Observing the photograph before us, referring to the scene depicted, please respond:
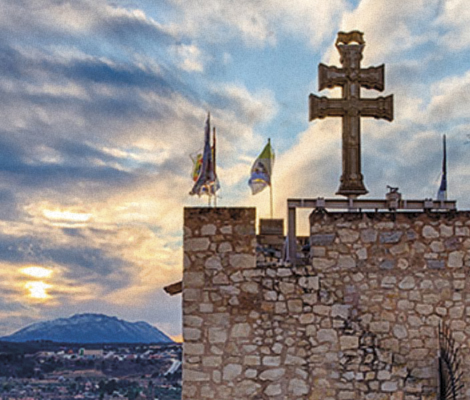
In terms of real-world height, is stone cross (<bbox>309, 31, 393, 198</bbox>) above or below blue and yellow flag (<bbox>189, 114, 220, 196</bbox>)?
above

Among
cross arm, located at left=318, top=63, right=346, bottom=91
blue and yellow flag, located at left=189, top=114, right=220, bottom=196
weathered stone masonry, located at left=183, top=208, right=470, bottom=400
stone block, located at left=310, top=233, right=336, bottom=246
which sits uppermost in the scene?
cross arm, located at left=318, top=63, right=346, bottom=91

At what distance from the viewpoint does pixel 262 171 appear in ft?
41.0

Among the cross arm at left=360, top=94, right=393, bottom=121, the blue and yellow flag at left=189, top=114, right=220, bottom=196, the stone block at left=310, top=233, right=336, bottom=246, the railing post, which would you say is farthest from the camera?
the cross arm at left=360, top=94, right=393, bottom=121

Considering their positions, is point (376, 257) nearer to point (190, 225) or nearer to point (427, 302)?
point (427, 302)

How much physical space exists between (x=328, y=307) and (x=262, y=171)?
8.85 feet

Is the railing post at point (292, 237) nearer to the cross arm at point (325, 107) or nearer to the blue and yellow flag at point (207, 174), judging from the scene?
the blue and yellow flag at point (207, 174)

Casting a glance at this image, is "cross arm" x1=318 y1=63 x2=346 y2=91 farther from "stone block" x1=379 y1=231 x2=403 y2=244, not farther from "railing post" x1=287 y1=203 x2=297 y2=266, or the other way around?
"stone block" x1=379 y1=231 x2=403 y2=244

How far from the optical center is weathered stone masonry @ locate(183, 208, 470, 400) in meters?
10.8

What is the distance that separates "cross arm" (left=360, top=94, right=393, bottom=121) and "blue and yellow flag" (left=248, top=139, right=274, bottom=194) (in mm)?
1888

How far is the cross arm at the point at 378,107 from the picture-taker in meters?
13.1

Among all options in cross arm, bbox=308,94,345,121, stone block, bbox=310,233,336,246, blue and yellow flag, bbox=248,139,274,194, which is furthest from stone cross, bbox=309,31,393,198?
stone block, bbox=310,233,336,246

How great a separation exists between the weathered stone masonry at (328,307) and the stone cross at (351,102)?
186 cm

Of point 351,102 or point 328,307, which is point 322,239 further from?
point 351,102

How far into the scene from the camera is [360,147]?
13.0m
